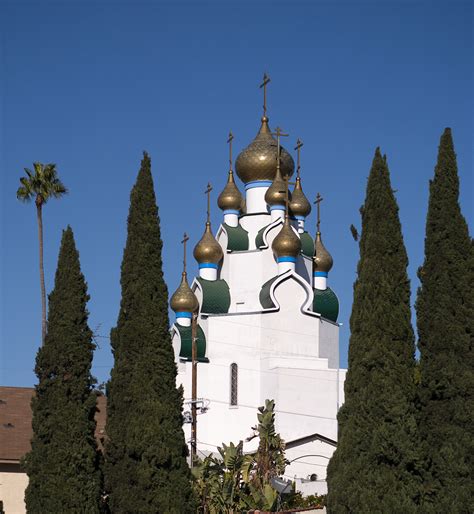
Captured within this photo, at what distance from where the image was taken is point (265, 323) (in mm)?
34875

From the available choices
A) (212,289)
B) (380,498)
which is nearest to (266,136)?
(212,289)

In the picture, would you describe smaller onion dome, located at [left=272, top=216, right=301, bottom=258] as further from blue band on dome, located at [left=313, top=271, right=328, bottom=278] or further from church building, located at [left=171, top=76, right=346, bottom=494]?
blue band on dome, located at [left=313, top=271, right=328, bottom=278]

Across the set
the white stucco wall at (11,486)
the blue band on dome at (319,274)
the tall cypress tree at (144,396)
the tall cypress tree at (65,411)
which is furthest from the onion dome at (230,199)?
the tall cypress tree at (65,411)

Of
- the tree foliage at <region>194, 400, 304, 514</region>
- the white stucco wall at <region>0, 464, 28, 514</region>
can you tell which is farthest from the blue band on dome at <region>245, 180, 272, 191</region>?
the white stucco wall at <region>0, 464, 28, 514</region>

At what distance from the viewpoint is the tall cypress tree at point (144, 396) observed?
63.5 ft

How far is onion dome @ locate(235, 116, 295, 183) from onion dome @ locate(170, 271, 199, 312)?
4707mm

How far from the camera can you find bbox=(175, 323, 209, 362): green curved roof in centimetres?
3558

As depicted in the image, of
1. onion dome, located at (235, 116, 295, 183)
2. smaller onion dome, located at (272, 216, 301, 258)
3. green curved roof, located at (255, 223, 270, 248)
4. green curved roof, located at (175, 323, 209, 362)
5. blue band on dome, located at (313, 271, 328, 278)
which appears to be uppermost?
onion dome, located at (235, 116, 295, 183)

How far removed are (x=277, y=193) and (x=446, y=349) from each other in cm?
1911

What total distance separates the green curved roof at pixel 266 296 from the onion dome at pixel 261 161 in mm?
5271

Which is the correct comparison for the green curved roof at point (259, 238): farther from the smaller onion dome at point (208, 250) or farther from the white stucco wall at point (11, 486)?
the white stucco wall at point (11, 486)

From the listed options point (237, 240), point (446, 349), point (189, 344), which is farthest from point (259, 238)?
point (446, 349)

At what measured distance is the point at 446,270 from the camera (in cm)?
1916

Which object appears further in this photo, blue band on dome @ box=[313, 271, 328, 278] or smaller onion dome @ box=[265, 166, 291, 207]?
blue band on dome @ box=[313, 271, 328, 278]
